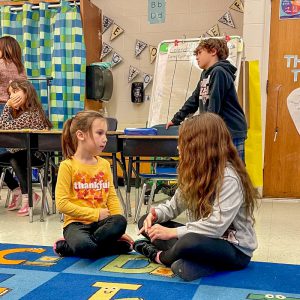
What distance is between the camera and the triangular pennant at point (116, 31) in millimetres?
4613

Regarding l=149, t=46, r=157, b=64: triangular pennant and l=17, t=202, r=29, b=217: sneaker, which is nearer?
l=17, t=202, r=29, b=217: sneaker

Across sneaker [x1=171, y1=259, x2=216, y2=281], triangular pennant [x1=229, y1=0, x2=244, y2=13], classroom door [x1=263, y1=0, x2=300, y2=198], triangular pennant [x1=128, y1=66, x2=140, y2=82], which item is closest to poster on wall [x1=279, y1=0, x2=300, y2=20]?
classroom door [x1=263, y1=0, x2=300, y2=198]

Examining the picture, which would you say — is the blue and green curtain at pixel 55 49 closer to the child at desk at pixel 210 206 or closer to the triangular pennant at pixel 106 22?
the triangular pennant at pixel 106 22

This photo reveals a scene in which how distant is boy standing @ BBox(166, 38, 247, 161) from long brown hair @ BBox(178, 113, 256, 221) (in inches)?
32.9

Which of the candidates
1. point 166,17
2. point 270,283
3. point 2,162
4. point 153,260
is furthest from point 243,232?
point 166,17

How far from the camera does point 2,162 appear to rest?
10.1 feet

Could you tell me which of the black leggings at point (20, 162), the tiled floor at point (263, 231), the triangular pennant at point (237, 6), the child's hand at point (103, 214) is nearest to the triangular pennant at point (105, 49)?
the triangular pennant at point (237, 6)

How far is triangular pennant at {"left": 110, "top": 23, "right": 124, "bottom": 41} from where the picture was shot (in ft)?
15.1

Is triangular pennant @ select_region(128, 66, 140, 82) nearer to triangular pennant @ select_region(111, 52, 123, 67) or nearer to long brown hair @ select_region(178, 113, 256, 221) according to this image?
triangular pennant @ select_region(111, 52, 123, 67)

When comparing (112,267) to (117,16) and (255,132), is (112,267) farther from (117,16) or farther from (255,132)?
(117,16)

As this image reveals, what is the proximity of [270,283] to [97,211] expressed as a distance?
803 millimetres

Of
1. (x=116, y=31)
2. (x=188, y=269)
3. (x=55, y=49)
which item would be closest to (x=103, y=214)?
(x=188, y=269)

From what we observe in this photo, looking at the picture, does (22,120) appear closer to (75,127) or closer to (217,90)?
(75,127)

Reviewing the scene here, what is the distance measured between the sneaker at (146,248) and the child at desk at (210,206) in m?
0.12
